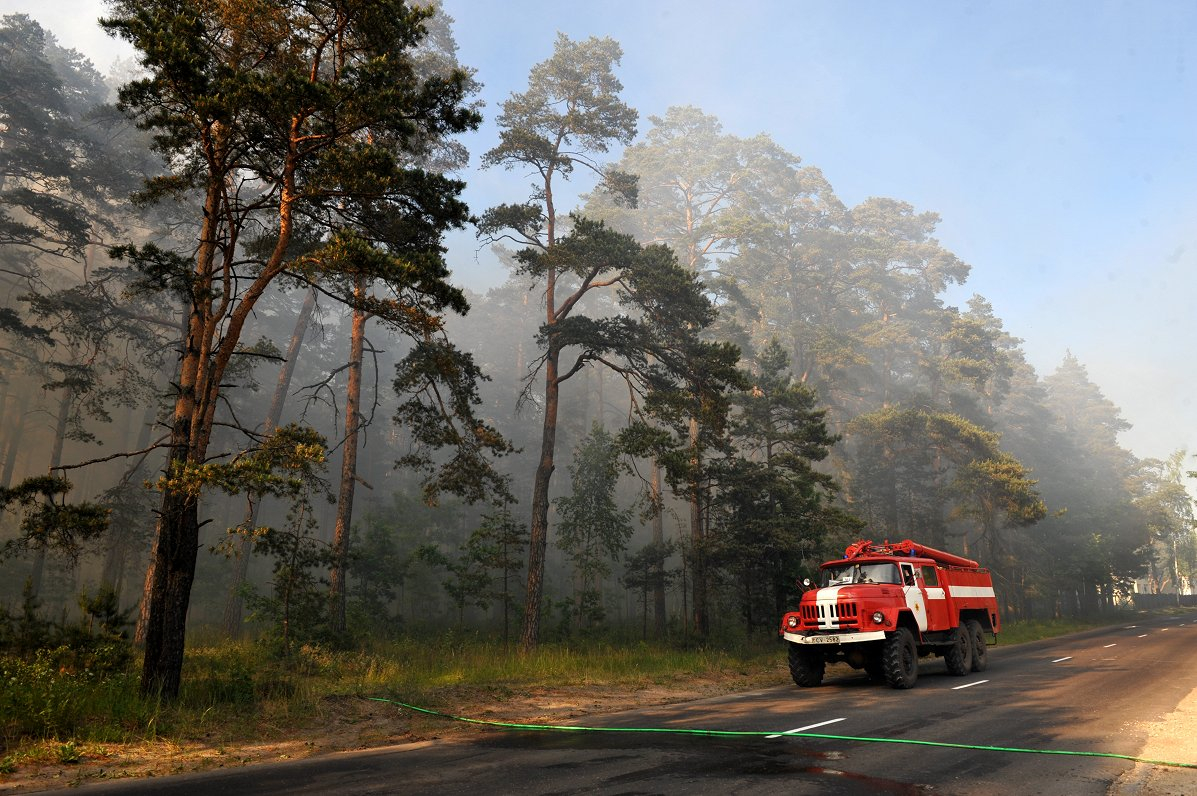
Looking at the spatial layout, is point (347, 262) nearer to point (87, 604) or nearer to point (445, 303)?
point (445, 303)

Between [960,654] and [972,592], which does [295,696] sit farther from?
[972,592]

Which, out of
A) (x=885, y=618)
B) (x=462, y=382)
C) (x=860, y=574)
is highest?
(x=462, y=382)

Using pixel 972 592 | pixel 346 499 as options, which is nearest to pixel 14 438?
pixel 346 499

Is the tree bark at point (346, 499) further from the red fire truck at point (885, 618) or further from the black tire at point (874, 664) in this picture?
the black tire at point (874, 664)

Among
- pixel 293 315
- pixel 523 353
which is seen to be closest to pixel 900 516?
pixel 523 353

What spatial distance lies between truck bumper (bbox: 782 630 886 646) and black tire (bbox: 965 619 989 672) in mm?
5335

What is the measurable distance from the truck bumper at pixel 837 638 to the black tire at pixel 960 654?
3.95 meters

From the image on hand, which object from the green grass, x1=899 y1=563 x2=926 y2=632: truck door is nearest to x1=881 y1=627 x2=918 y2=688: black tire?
x1=899 y1=563 x2=926 y2=632: truck door

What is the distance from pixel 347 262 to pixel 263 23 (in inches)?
187

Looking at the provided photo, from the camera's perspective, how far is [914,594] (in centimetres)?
1470

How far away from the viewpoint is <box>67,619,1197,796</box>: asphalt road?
6.66m

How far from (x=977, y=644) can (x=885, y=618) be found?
18.4 ft

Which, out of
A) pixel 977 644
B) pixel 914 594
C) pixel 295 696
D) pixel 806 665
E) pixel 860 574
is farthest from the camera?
pixel 977 644

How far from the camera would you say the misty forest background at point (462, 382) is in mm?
11781
